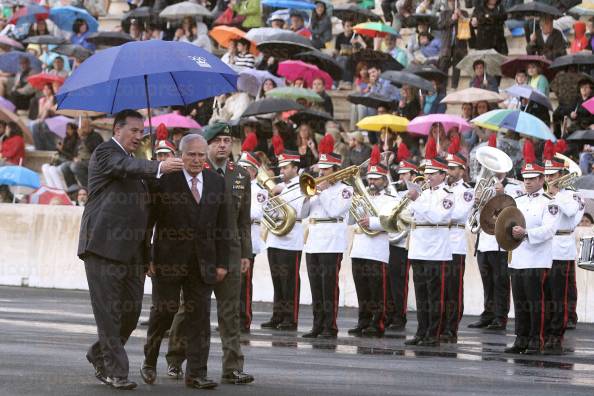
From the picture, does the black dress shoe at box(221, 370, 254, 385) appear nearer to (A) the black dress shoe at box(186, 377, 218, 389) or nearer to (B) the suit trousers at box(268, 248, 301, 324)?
(A) the black dress shoe at box(186, 377, 218, 389)

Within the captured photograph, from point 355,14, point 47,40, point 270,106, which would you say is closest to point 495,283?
point 270,106

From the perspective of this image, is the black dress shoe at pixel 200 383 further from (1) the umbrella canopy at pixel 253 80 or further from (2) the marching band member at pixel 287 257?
(1) the umbrella canopy at pixel 253 80

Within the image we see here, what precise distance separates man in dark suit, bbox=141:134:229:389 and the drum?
423 centimetres

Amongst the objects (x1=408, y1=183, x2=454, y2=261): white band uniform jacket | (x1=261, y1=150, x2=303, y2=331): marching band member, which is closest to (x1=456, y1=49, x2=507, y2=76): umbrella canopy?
(x1=261, y1=150, x2=303, y2=331): marching band member

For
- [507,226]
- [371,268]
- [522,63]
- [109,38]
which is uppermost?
[109,38]

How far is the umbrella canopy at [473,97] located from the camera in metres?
24.3

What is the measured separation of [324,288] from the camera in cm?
1823

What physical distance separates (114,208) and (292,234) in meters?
7.68

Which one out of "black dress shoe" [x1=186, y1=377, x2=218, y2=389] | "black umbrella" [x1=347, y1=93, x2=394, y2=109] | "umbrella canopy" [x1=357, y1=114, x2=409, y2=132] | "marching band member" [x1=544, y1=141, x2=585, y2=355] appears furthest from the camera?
"black umbrella" [x1=347, y1=93, x2=394, y2=109]

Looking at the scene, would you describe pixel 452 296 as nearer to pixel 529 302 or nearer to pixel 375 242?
pixel 529 302

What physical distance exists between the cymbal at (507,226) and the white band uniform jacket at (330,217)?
2.41 m

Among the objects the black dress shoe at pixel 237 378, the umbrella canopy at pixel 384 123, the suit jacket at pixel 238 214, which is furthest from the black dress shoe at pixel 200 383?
the umbrella canopy at pixel 384 123

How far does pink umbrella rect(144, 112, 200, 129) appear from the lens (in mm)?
25719

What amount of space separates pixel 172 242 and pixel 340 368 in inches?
105
